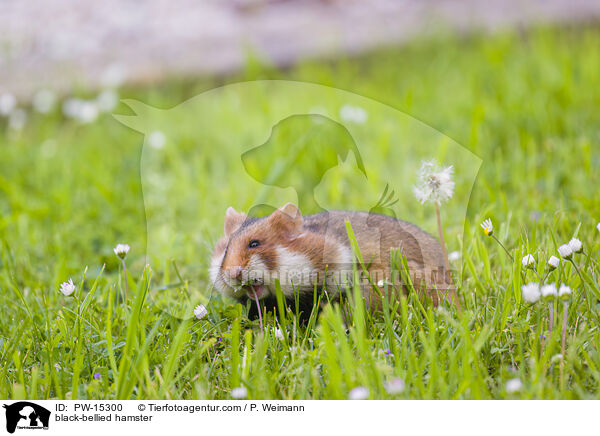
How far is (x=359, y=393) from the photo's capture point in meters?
1.67

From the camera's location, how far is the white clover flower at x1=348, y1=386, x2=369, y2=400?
1.67m

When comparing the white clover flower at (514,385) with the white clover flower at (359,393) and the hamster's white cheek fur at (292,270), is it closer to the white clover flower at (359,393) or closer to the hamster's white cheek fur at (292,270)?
the white clover flower at (359,393)

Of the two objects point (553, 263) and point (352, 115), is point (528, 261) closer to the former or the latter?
point (553, 263)

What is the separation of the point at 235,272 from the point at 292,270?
0.20m

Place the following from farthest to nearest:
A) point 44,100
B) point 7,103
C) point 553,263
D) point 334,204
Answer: point 44,100, point 7,103, point 334,204, point 553,263

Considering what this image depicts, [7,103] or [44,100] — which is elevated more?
[44,100]

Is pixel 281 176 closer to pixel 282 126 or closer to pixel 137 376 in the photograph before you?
pixel 282 126

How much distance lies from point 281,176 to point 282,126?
1.96 ft

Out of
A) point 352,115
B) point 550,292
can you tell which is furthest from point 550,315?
point 352,115

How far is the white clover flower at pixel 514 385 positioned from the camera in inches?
64.6

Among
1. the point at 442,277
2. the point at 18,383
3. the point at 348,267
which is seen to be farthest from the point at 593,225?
the point at 18,383
